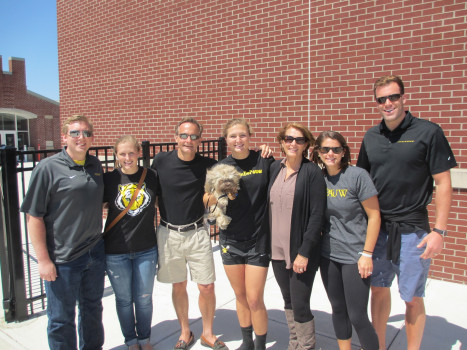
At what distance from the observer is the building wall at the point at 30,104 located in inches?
1042

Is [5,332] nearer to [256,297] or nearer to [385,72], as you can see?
[256,297]

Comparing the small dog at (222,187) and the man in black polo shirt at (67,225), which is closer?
the man in black polo shirt at (67,225)

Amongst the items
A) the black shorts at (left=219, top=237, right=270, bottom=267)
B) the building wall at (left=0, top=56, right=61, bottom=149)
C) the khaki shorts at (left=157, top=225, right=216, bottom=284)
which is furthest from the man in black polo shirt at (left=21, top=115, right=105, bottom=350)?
the building wall at (left=0, top=56, right=61, bottom=149)

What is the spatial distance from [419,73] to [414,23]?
63 centimetres

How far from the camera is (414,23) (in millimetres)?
4570

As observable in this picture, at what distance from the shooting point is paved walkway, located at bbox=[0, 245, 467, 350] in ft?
10.8

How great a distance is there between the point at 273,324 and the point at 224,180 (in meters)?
1.79

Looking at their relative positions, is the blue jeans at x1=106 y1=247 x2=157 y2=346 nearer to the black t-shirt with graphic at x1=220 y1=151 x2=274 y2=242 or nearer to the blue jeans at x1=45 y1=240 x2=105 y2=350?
the blue jeans at x1=45 y1=240 x2=105 y2=350

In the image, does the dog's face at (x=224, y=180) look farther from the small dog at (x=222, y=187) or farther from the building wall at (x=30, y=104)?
the building wall at (x=30, y=104)

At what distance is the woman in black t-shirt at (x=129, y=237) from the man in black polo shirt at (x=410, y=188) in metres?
1.81

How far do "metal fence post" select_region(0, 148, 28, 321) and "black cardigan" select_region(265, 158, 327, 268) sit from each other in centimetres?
278

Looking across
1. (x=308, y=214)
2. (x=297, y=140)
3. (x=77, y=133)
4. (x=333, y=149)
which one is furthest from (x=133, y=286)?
(x=333, y=149)

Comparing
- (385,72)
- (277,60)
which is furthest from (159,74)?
(385,72)

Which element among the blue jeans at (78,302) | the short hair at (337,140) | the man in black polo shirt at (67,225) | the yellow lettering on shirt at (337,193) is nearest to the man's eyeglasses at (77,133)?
the man in black polo shirt at (67,225)
